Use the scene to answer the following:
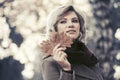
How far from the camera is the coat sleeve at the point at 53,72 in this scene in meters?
1.51

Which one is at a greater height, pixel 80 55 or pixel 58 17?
pixel 58 17

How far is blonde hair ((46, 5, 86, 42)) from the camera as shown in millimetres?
1575

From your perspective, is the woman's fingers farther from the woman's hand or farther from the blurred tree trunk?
the blurred tree trunk

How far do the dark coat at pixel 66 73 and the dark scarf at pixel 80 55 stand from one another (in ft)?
0.06

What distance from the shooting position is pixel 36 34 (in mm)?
1612

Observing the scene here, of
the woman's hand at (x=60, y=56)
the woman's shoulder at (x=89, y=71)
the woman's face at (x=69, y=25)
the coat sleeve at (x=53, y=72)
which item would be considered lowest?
the woman's shoulder at (x=89, y=71)

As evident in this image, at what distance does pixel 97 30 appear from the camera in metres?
1.63

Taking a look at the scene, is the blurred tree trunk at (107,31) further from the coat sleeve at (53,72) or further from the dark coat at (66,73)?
the coat sleeve at (53,72)

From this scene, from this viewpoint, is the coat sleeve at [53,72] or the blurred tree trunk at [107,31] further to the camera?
the blurred tree trunk at [107,31]

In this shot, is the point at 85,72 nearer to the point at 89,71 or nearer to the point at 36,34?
the point at 89,71

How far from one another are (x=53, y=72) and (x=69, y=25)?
0.61ft

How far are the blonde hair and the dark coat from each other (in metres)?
0.11

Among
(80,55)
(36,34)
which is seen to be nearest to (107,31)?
(80,55)

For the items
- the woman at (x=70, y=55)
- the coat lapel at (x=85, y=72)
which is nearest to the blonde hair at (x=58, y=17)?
the woman at (x=70, y=55)
